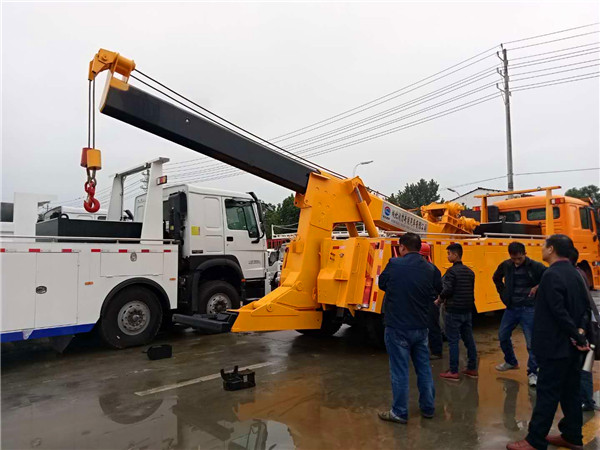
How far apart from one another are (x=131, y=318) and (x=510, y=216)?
873 centimetres

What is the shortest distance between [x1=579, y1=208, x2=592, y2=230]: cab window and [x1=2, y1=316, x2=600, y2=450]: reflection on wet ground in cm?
490

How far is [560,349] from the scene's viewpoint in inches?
134

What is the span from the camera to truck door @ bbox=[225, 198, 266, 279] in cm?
858

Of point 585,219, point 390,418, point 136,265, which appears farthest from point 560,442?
point 585,219

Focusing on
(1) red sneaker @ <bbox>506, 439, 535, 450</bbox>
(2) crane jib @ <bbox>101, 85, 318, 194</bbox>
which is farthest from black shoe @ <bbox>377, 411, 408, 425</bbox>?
(2) crane jib @ <bbox>101, 85, 318, 194</bbox>

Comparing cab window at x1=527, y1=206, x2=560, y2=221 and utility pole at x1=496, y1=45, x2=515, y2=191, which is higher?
utility pole at x1=496, y1=45, x2=515, y2=191

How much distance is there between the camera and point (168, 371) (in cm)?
580

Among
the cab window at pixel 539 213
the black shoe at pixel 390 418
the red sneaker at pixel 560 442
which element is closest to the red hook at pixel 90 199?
the black shoe at pixel 390 418

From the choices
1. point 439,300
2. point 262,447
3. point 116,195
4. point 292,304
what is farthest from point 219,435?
point 116,195

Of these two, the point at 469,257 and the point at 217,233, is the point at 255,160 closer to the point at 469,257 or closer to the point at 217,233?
the point at 217,233

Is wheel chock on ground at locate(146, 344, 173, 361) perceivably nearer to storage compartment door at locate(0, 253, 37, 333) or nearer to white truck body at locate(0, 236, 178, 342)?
white truck body at locate(0, 236, 178, 342)

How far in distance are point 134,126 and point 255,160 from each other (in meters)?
1.65

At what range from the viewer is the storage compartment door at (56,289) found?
19.9 ft

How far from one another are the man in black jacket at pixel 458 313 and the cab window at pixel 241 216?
442 cm
